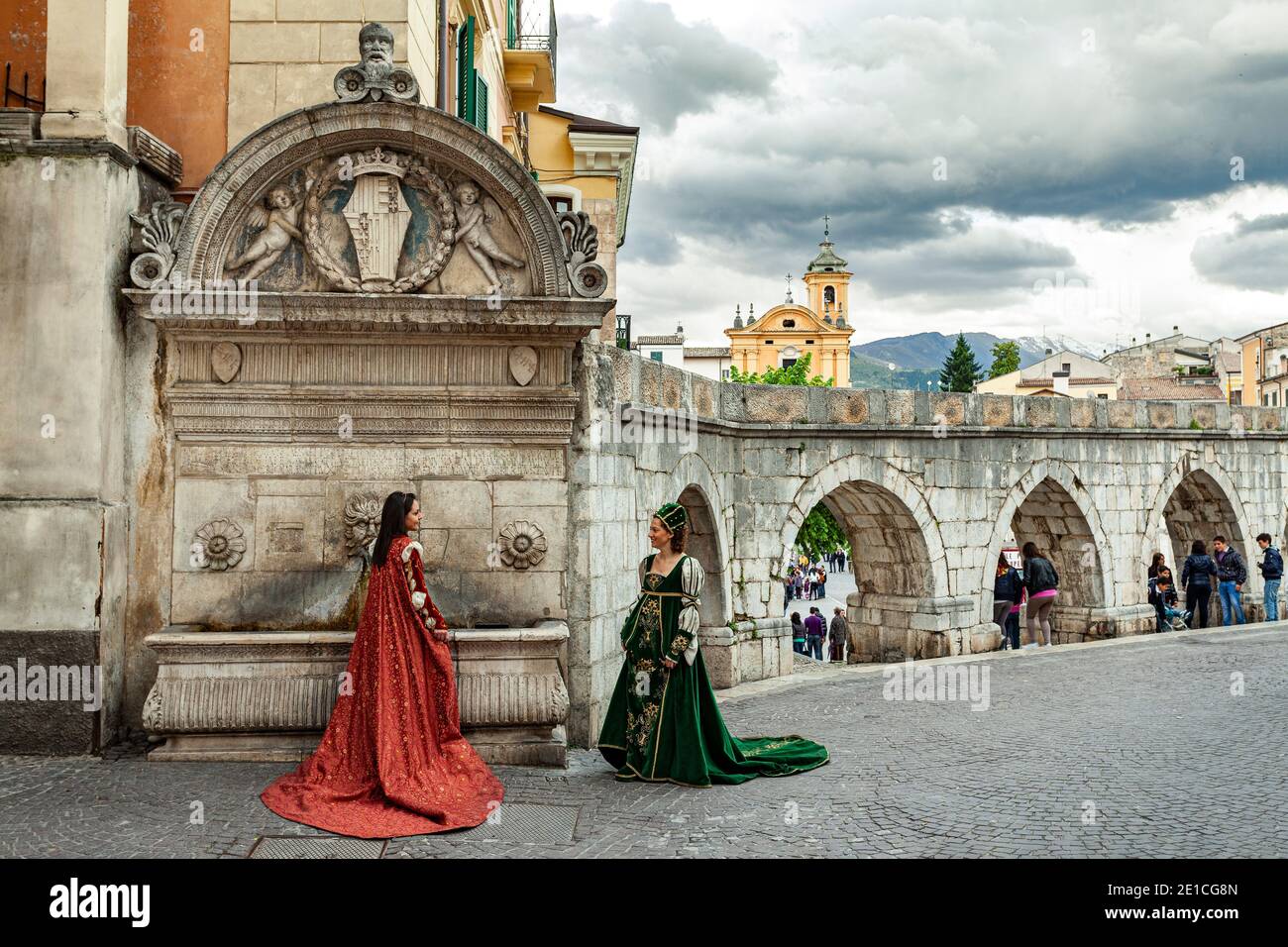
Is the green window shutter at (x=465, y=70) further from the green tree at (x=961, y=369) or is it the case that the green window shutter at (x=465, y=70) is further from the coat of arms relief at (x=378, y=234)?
the green tree at (x=961, y=369)

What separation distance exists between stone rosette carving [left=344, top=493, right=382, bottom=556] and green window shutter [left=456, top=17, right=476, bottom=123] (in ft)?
17.6

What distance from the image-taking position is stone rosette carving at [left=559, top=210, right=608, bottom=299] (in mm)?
7434

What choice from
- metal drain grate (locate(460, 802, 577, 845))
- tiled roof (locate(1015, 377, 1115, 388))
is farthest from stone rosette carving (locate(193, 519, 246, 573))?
tiled roof (locate(1015, 377, 1115, 388))

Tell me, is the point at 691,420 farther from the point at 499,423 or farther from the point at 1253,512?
the point at 1253,512

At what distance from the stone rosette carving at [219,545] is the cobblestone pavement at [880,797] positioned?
51.7 inches

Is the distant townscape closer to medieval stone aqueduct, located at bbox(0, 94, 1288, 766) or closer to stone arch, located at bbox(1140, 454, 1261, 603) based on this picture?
stone arch, located at bbox(1140, 454, 1261, 603)

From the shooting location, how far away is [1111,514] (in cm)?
1728

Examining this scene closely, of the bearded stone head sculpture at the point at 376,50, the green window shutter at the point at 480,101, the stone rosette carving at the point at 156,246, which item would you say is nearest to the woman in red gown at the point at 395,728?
the stone rosette carving at the point at 156,246

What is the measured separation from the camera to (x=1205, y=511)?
66.1 feet

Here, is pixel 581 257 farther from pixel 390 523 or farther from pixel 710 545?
pixel 710 545

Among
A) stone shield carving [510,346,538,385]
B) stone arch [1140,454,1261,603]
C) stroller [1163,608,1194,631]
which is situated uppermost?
stone shield carving [510,346,538,385]

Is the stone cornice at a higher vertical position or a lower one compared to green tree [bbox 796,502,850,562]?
higher

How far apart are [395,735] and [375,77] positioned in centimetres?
418

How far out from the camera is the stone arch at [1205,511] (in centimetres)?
1914
